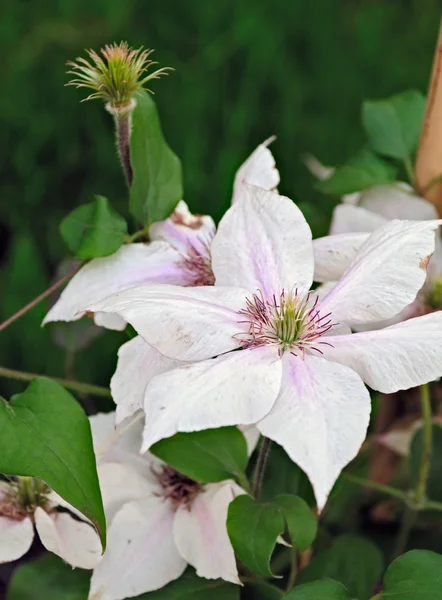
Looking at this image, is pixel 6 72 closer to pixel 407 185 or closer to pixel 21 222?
pixel 21 222

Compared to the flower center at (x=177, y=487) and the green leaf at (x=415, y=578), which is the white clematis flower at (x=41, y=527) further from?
the green leaf at (x=415, y=578)

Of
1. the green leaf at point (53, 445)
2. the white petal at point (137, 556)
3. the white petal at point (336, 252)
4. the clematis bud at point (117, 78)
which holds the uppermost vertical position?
the clematis bud at point (117, 78)

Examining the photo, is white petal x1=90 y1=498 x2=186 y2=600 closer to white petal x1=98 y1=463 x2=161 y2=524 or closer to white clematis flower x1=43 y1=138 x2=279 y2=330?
white petal x1=98 y1=463 x2=161 y2=524

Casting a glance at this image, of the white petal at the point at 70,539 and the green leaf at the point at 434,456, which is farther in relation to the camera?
the green leaf at the point at 434,456

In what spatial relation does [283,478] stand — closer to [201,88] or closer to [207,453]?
[207,453]

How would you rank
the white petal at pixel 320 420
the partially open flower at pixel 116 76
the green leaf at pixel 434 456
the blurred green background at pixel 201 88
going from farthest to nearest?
the blurred green background at pixel 201 88, the green leaf at pixel 434 456, the partially open flower at pixel 116 76, the white petal at pixel 320 420

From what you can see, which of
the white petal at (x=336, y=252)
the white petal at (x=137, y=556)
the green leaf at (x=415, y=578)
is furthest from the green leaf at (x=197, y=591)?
the white petal at (x=336, y=252)

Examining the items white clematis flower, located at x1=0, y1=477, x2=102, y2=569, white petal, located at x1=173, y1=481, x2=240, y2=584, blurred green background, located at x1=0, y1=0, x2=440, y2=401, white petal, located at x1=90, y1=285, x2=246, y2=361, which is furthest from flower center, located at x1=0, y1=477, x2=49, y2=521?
blurred green background, located at x1=0, y1=0, x2=440, y2=401
